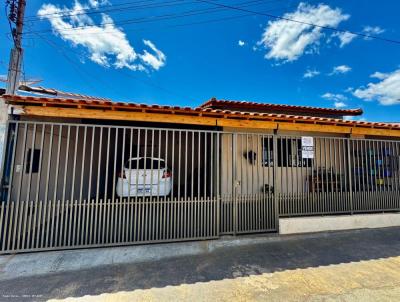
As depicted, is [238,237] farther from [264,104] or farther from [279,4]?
[279,4]

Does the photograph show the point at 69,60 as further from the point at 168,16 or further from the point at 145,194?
the point at 145,194

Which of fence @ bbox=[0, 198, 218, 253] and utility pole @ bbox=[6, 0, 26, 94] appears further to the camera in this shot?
utility pole @ bbox=[6, 0, 26, 94]

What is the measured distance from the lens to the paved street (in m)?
2.75

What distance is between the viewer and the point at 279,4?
7.55 m

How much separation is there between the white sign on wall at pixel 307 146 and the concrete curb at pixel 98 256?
2.28 metres

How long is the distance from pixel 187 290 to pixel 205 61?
43.4 ft

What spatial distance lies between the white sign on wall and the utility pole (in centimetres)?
986

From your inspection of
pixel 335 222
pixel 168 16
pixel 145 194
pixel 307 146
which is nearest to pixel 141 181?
pixel 145 194

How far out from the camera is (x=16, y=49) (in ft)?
26.0

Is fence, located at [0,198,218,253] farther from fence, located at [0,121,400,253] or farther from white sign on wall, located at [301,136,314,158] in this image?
white sign on wall, located at [301,136,314,158]

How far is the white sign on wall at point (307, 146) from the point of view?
5469 millimetres

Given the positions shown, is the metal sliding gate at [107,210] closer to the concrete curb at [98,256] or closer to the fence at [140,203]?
the fence at [140,203]

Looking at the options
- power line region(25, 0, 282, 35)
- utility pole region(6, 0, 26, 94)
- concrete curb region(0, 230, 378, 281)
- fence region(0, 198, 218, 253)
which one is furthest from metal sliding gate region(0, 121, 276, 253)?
power line region(25, 0, 282, 35)

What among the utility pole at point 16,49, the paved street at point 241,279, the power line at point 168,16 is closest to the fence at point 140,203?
the paved street at point 241,279
